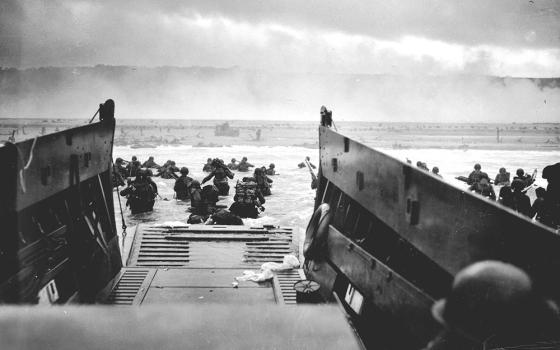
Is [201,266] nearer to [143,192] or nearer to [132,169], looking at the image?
[143,192]

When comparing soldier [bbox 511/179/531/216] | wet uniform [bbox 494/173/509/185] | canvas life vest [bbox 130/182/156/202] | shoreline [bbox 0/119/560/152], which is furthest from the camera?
shoreline [bbox 0/119/560/152]

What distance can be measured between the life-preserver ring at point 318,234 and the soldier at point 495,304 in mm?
3109

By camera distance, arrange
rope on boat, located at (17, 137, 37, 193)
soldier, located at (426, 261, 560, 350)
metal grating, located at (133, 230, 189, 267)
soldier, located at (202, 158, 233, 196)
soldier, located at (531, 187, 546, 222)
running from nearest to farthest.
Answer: soldier, located at (426, 261, 560, 350), rope on boat, located at (17, 137, 37, 193), metal grating, located at (133, 230, 189, 267), soldier, located at (531, 187, 546, 222), soldier, located at (202, 158, 233, 196)

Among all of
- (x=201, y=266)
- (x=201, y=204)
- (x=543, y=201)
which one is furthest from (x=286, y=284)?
(x=201, y=204)

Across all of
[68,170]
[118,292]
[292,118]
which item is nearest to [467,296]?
[68,170]

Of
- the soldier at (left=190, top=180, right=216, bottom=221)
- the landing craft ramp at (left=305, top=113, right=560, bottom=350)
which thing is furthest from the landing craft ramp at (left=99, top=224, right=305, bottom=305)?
the soldier at (left=190, top=180, right=216, bottom=221)

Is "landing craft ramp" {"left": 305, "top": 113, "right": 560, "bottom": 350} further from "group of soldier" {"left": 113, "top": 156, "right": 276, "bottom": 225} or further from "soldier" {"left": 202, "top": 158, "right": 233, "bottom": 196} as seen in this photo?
"soldier" {"left": 202, "top": 158, "right": 233, "bottom": 196}

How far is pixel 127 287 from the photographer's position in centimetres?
491

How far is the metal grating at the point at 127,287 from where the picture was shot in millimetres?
4492

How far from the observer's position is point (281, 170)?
23641 mm

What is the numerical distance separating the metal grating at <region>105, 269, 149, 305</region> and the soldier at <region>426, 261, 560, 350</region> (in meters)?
3.74

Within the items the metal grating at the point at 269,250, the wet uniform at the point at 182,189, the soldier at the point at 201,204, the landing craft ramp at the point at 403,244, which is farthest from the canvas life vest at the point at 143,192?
the landing craft ramp at the point at 403,244

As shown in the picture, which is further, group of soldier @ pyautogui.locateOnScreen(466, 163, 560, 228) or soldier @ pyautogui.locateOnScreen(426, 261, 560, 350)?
group of soldier @ pyautogui.locateOnScreen(466, 163, 560, 228)

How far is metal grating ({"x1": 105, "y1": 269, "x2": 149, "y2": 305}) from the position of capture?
14.7 ft
